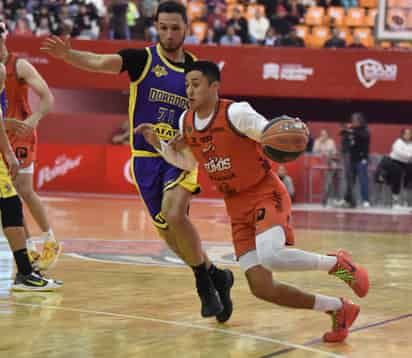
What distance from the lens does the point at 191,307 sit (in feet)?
24.8

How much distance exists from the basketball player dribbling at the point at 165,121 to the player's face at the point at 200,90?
2.44 ft

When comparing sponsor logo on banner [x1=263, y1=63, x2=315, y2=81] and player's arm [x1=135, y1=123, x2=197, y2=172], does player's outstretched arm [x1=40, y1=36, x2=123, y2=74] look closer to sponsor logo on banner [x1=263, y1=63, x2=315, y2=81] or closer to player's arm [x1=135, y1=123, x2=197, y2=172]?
player's arm [x1=135, y1=123, x2=197, y2=172]

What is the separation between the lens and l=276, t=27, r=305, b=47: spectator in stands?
2200cm

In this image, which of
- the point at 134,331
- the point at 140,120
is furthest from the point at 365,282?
the point at 140,120

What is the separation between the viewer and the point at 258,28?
2289 cm

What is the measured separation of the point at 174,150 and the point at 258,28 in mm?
16388

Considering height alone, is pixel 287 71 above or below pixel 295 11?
below

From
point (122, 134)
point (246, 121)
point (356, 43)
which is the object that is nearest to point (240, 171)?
point (246, 121)

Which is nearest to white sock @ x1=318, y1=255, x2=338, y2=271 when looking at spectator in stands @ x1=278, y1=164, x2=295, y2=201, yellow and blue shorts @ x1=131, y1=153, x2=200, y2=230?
yellow and blue shorts @ x1=131, y1=153, x2=200, y2=230

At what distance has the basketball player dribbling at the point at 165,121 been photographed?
7125 millimetres

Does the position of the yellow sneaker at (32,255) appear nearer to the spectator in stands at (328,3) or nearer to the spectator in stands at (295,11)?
the spectator in stands at (295,11)

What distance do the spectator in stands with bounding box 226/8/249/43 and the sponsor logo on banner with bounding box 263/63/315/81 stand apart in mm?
1267

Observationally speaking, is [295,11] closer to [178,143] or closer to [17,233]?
[17,233]

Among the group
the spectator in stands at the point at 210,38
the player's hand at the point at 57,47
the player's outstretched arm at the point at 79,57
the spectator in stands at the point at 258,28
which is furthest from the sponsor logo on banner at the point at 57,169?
the player's hand at the point at 57,47
